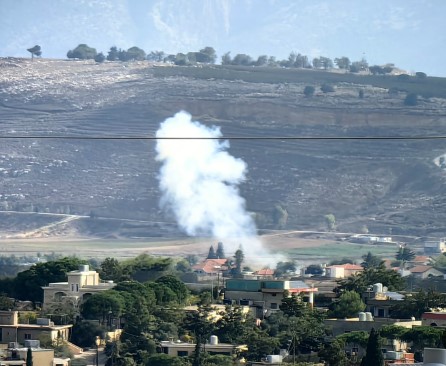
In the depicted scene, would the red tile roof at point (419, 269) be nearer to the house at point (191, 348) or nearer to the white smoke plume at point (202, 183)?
the white smoke plume at point (202, 183)

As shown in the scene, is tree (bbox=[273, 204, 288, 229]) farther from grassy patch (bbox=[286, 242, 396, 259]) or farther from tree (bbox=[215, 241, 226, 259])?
tree (bbox=[215, 241, 226, 259])

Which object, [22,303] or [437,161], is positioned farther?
[437,161]

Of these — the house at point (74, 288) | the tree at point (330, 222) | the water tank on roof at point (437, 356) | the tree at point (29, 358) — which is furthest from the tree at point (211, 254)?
the water tank on roof at point (437, 356)

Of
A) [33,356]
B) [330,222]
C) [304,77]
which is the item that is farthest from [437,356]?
[304,77]

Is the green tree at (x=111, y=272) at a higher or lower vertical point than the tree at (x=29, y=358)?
lower

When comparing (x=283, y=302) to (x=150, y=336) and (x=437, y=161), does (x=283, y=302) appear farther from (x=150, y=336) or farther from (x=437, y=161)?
(x=437, y=161)

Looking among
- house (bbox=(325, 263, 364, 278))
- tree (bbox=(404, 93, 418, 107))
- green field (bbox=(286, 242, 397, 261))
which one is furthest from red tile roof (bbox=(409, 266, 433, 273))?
tree (bbox=(404, 93, 418, 107))

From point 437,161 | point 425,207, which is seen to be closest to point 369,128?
point 437,161
